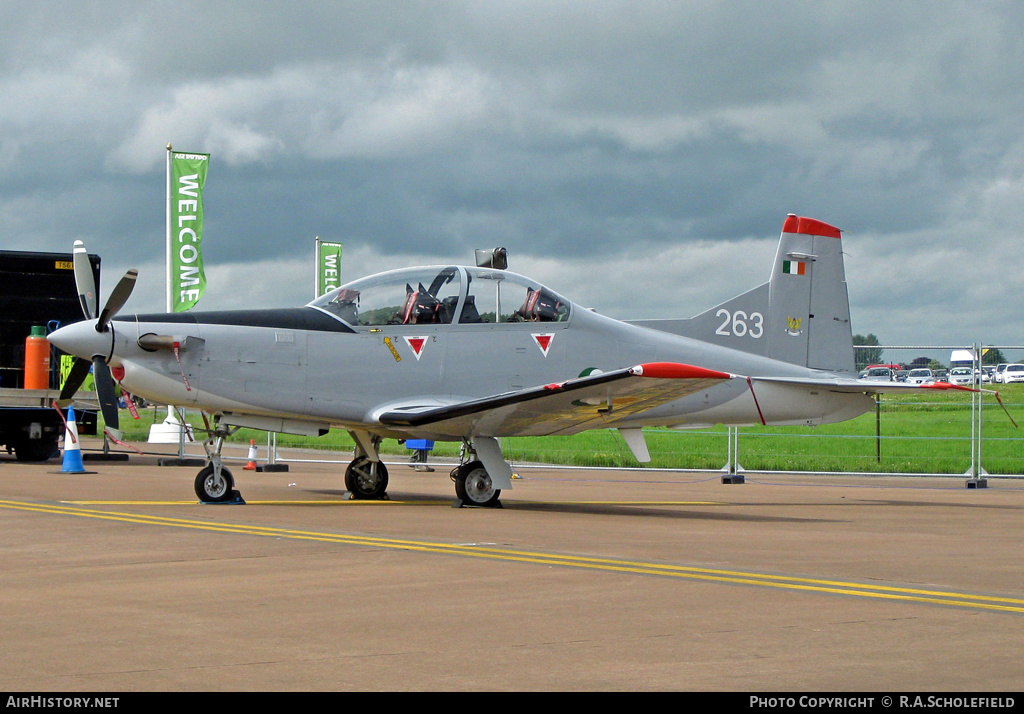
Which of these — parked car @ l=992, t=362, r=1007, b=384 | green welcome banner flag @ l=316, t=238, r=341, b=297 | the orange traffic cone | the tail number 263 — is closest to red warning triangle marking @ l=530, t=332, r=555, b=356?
the tail number 263

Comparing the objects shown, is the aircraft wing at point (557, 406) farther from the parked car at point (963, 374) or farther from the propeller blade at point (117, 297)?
the parked car at point (963, 374)

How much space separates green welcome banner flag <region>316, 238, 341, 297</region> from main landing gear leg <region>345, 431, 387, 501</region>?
1927 centimetres

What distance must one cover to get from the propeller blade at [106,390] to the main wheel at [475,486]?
4.10 metres

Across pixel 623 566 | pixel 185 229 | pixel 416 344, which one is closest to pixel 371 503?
pixel 416 344

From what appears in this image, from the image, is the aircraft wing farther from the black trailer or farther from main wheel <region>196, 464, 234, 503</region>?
the black trailer

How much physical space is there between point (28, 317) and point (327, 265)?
1210 centimetres

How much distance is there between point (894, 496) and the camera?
17.3 m

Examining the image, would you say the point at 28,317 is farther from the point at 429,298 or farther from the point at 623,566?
the point at 623,566

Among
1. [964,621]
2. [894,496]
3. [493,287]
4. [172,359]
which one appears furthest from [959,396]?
[964,621]

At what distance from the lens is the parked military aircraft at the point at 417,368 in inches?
500

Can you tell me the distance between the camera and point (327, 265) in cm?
3419

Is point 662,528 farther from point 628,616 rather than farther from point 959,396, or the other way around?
point 959,396
